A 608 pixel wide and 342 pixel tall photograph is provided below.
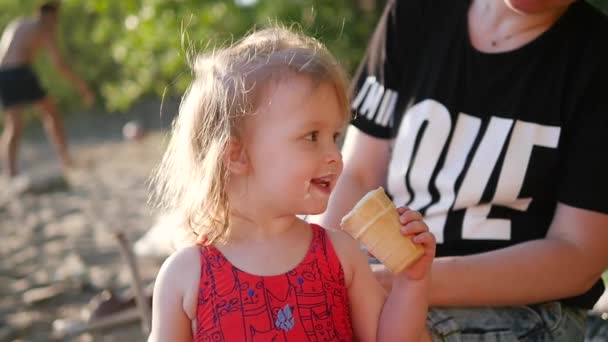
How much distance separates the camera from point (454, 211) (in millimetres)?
2213

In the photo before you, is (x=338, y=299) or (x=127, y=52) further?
(x=127, y=52)

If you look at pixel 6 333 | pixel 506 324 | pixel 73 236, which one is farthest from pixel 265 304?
pixel 73 236

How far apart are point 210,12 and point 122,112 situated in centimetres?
749

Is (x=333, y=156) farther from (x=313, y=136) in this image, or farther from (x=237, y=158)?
(x=237, y=158)

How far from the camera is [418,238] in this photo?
5.67 ft

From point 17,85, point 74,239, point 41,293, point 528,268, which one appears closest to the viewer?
point 528,268

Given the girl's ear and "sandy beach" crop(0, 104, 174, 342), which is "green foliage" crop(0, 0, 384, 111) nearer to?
"sandy beach" crop(0, 104, 174, 342)

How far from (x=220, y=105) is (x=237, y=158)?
12 centimetres

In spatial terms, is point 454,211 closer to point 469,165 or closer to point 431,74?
point 469,165

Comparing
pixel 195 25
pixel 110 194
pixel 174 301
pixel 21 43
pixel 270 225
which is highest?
pixel 21 43

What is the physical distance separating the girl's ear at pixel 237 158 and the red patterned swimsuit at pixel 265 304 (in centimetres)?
18

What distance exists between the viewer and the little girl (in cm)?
175

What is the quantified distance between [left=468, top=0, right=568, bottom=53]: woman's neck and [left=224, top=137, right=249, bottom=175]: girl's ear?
0.80 meters

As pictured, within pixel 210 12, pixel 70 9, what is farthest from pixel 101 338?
pixel 70 9
